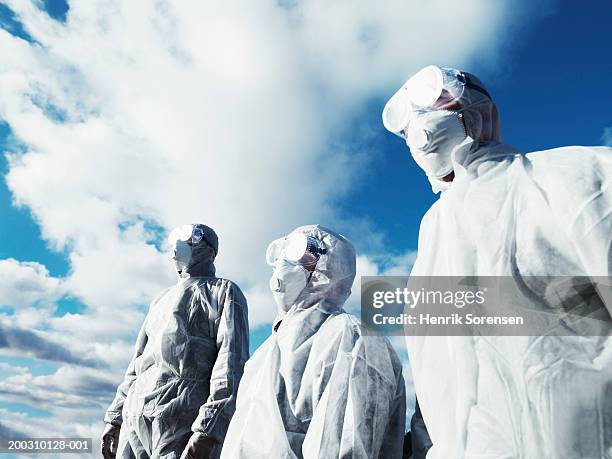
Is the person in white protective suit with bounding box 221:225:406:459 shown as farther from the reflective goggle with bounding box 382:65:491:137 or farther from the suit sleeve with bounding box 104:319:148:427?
the suit sleeve with bounding box 104:319:148:427

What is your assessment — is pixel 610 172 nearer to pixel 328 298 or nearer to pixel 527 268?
pixel 527 268

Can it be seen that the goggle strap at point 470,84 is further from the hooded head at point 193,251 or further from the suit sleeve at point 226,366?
the hooded head at point 193,251

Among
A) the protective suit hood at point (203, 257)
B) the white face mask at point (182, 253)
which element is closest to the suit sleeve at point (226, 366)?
the protective suit hood at point (203, 257)

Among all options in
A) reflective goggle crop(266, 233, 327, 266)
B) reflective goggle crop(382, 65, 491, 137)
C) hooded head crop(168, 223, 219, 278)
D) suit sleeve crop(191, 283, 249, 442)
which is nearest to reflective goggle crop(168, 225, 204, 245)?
hooded head crop(168, 223, 219, 278)

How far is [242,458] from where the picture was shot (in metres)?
3.63

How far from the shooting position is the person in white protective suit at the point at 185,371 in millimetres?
5355

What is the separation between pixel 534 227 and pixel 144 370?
4.61 m

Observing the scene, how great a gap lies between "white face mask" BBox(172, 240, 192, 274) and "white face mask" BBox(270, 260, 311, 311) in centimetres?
224

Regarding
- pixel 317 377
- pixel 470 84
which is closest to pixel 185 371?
pixel 317 377

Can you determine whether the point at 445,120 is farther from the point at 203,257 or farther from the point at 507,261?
the point at 203,257

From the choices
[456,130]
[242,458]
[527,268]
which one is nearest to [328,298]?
[242,458]

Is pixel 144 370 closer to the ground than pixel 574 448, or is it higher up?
higher up

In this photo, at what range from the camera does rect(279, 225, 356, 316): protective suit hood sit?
427cm

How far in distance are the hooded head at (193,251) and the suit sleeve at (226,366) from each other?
499mm
